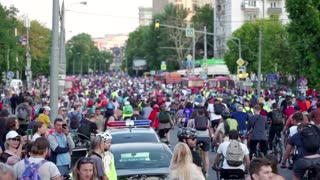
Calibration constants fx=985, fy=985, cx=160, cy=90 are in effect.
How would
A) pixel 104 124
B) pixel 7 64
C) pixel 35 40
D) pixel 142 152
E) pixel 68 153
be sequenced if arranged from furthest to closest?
pixel 35 40 → pixel 7 64 → pixel 104 124 → pixel 68 153 → pixel 142 152

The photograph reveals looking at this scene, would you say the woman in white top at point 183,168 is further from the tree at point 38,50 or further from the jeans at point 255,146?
the tree at point 38,50

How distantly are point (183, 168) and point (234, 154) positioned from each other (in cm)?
608

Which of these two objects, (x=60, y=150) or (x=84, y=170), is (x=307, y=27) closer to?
(x=60, y=150)

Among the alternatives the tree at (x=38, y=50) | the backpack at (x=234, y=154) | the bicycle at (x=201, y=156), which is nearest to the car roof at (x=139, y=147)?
the bicycle at (x=201, y=156)

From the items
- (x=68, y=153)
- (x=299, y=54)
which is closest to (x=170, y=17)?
(x=299, y=54)

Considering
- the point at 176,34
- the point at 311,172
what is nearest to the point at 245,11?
the point at 176,34

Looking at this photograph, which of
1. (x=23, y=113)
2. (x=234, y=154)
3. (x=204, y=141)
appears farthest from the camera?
(x=23, y=113)

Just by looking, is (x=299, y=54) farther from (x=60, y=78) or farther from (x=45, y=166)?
(x=45, y=166)

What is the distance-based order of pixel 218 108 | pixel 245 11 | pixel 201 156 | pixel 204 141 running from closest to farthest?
pixel 201 156, pixel 204 141, pixel 218 108, pixel 245 11

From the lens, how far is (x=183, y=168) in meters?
10.5

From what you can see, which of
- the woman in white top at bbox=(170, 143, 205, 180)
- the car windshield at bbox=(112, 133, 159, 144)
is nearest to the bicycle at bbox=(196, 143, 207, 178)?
the car windshield at bbox=(112, 133, 159, 144)

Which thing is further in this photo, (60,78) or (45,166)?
(60,78)

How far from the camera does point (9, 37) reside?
81.7m

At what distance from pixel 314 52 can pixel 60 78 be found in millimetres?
24059
